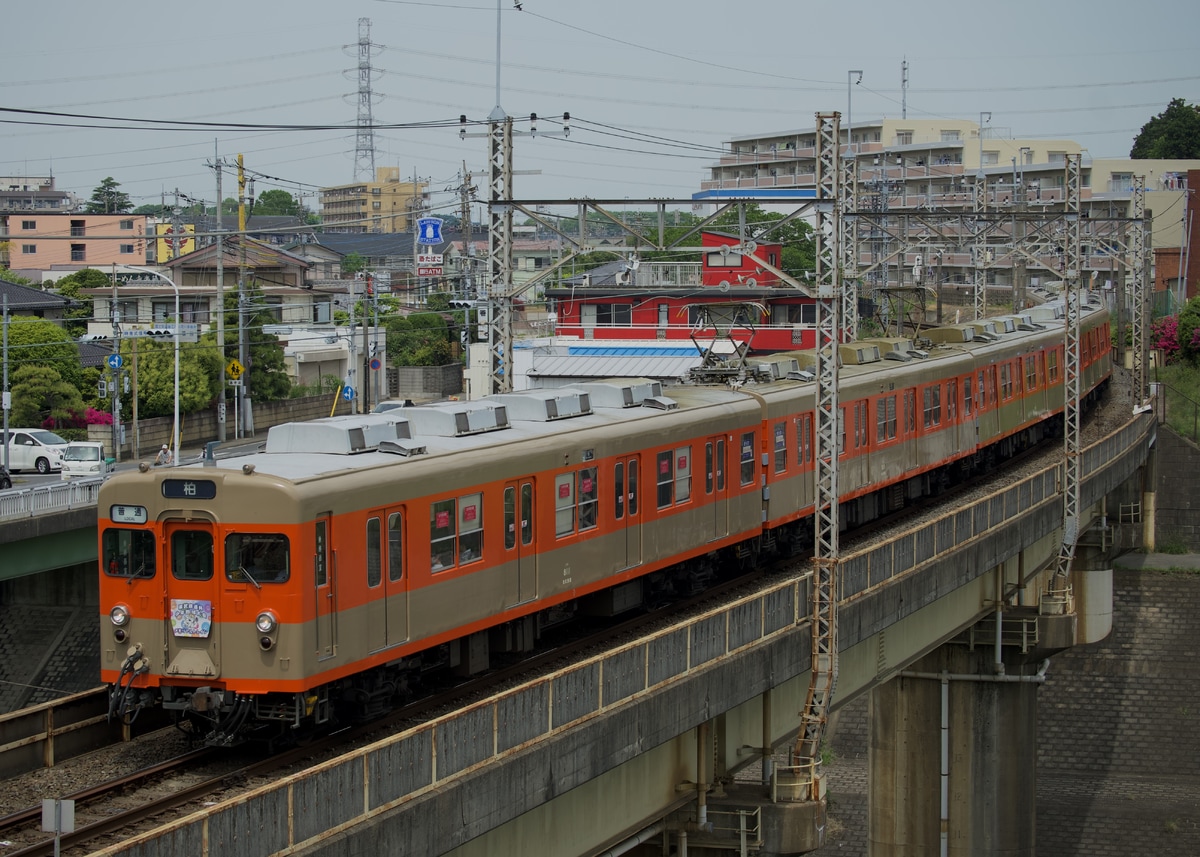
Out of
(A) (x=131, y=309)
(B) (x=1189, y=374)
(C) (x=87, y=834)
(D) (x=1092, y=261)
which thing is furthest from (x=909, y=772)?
(D) (x=1092, y=261)

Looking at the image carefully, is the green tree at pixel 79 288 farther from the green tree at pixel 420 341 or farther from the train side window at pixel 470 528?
the train side window at pixel 470 528

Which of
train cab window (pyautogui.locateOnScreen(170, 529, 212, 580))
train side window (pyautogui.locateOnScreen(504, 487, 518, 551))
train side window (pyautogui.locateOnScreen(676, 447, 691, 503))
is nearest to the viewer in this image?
train cab window (pyautogui.locateOnScreen(170, 529, 212, 580))

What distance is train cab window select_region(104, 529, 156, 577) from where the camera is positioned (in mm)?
12758

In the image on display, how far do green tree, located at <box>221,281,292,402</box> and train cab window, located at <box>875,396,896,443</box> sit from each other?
1100 inches

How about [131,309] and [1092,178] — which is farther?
[1092,178]

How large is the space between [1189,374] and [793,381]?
39.5 meters

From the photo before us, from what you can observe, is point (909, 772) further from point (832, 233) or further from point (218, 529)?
point (218, 529)

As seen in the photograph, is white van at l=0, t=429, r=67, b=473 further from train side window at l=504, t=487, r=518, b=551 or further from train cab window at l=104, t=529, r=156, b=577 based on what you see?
train cab window at l=104, t=529, r=156, b=577

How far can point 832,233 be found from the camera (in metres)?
16.7

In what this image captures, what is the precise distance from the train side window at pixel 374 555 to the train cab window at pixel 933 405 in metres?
16.4

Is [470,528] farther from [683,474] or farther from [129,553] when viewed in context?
[683,474]

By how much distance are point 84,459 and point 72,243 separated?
161 feet

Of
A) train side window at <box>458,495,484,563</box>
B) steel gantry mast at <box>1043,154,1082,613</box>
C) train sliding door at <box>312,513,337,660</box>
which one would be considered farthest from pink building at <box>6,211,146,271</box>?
train sliding door at <box>312,513,337,660</box>

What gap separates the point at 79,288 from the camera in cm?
5700
